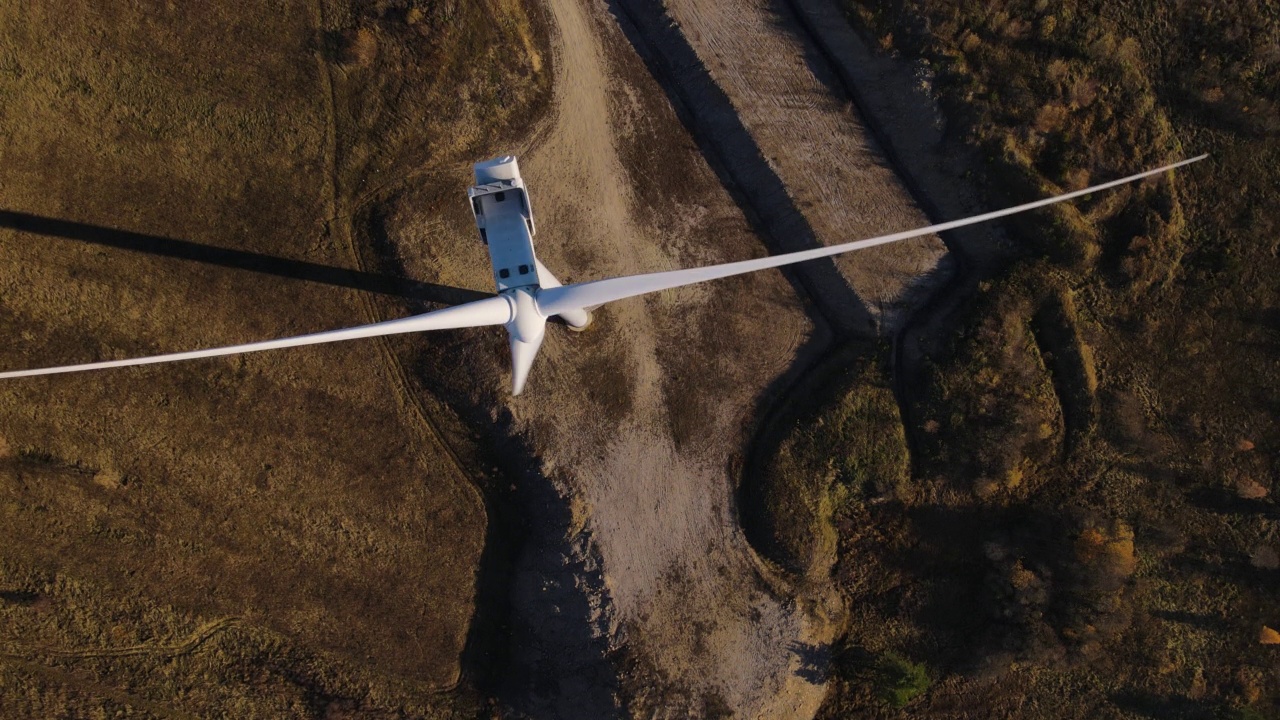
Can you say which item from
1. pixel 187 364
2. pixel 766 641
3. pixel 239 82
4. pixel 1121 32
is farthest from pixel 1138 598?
pixel 239 82

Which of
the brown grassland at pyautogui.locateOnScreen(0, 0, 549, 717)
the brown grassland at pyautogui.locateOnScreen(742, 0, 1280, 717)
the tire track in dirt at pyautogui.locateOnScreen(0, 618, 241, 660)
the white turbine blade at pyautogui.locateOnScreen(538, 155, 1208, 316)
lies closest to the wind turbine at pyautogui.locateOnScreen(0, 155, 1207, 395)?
the white turbine blade at pyautogui.locateOnScreen(538, 155, 1208, 316)

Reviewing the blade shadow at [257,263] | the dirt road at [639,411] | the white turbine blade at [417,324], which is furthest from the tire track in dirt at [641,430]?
the white turbine blade at [417,324]

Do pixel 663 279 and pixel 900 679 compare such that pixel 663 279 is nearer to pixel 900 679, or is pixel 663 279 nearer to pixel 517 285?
pixel 517 285

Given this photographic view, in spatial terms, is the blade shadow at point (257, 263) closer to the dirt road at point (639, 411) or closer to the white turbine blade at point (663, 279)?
the dirt road at point (639, 411)

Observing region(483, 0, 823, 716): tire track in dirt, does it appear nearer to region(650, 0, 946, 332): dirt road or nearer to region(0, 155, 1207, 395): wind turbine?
region(650, 0, 946, 332): dirt road

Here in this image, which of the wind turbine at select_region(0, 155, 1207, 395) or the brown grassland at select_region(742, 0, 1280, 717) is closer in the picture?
the wind turbine at select_region(0, 155, 1207, 395)

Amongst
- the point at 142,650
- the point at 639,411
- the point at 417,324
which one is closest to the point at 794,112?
the point at 639,411
